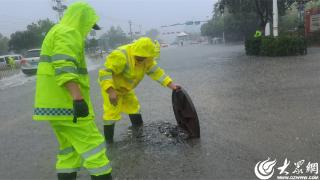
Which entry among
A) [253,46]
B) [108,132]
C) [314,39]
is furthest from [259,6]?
[108,132]

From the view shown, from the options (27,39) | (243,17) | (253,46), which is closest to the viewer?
(253,46)

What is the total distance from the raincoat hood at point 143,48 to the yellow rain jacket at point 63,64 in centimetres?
131

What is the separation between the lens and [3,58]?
131 ft

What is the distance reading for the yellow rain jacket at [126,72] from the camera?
201 inches

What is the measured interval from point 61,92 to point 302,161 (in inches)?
97.5

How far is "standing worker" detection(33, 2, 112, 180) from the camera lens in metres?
3.39

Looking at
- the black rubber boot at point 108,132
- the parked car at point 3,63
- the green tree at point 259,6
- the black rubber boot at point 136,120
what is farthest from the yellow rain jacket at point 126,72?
the parked car at point 3,63

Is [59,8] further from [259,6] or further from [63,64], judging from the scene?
[63,64]

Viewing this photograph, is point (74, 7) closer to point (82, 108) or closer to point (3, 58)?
point (82, 108)

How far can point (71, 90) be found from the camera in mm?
3391

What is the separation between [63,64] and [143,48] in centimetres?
184

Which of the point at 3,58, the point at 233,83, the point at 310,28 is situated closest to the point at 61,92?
the point at 233,83

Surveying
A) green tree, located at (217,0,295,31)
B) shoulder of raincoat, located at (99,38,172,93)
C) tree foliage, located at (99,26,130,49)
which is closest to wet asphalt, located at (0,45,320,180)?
shoulder of raincoat, located at (99,38,172,93)

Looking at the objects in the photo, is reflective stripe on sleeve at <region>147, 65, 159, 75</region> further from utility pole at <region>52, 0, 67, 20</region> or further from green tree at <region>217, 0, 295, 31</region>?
utility pole at <region>52, 0, 67, 20</region>
